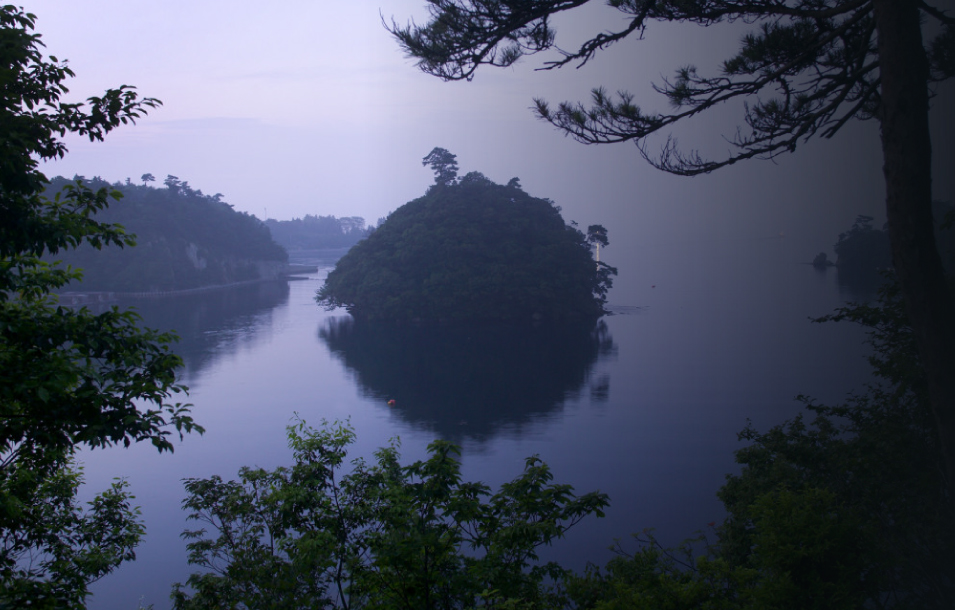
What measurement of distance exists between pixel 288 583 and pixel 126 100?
3.04m

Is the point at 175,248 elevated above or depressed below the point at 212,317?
above

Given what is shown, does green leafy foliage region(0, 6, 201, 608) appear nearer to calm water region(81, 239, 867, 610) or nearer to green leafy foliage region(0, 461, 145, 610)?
green leafy foliage region(0, 461, 145, 610)

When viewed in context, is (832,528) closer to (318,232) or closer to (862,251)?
(862,251)

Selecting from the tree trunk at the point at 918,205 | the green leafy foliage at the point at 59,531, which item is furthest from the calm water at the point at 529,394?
the tree trunk at the point at 918,205

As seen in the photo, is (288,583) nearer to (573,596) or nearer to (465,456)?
(573,596)

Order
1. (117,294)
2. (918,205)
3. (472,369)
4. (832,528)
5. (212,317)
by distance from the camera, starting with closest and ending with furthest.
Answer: (918,205) → (832,528) → (472,369) → (212,317) → (117,294)

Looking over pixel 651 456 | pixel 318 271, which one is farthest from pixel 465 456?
pixel 318 271

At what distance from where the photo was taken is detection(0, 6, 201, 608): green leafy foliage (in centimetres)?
278

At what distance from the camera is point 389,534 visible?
11.1ft

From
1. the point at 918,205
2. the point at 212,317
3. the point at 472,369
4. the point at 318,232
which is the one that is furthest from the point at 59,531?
the point at 318,232

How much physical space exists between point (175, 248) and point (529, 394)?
36681 mm

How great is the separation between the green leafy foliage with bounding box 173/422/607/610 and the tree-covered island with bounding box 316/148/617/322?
29.1 metres

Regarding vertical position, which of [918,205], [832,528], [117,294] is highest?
[918,205]

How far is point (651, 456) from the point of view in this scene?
16328 mm
